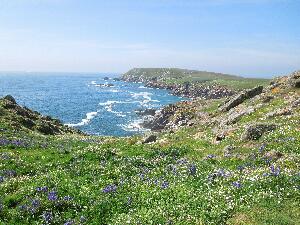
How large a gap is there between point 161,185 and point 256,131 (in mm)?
11399

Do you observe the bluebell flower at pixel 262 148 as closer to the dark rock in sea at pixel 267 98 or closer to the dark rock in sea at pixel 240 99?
the dark rock in sea at pixel 267 98

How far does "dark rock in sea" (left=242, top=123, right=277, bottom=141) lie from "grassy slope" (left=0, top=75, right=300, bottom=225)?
728mm

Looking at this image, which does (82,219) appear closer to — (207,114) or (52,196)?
(52,196)

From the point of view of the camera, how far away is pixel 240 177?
19.6 meters

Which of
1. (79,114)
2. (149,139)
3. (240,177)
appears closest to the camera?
(240,177)

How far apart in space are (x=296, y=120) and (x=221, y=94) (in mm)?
154782

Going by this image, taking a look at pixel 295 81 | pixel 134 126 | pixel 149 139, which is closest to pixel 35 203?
pixel 149 139

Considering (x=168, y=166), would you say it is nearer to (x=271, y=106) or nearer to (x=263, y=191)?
(x=263, y=191)

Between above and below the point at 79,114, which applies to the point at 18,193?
above

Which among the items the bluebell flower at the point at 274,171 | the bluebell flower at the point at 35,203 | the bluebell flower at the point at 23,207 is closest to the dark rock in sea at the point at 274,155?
the bluebell flower at the point at 274,171

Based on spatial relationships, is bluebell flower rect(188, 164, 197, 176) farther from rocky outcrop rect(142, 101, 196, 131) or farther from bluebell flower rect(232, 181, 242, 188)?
rocky outcrop rect(142, 101, 196, 131)

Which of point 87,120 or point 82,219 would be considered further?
point 87,120

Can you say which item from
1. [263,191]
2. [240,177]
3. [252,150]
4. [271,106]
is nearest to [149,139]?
[271,106]

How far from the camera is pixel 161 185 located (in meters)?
19.8
